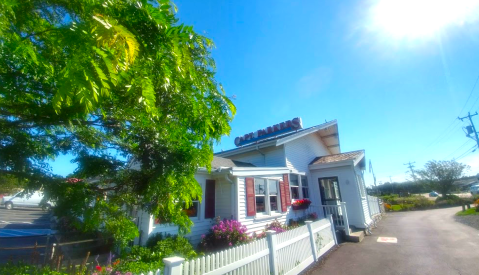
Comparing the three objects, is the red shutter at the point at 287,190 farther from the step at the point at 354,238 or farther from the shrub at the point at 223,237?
the shrub at the point at 223,237

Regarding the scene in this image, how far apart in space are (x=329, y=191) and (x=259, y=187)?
6.15 m

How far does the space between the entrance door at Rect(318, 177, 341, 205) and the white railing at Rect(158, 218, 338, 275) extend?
472 cm

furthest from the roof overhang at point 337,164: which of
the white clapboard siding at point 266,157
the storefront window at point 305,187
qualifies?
the white clapboard siding at point 266,157

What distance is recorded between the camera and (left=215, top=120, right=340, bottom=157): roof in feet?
36.1

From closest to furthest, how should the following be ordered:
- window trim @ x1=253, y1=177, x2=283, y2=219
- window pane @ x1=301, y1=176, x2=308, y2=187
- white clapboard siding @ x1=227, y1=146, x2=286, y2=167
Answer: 1. window trim @ x1=253, y1=177, x2=283, y2=219
2. white clapboard siding @ x1=227, y1=146, x2=286, y2=167
3. window pane @ x1=301, y1=176, x2=308, y2=187

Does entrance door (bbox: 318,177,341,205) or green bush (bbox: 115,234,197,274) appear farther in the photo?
entrance door (bbox: 318,177,341,205)

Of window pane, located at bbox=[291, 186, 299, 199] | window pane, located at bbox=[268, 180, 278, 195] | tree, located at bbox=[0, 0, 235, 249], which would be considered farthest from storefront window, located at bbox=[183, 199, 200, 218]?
window pane, located at bbox=[291, 186, 299, 199]

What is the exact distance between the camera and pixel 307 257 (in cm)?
614

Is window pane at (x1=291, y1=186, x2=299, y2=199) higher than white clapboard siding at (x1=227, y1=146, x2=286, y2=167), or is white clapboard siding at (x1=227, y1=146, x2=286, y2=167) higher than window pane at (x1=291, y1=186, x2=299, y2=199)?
white clapboard siding at (x1=227, y1=146, x2=286, y2=167)

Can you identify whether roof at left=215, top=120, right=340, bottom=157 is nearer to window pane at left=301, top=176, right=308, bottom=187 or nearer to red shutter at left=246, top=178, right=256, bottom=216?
window pane at left=301, top=176, right=308, bottom=187

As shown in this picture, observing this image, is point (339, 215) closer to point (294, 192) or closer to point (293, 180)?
point (294, 192)

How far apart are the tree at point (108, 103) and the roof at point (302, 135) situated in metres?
8.32

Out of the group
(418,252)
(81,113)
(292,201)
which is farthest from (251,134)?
(81,113)

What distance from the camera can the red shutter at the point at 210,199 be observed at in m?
8.18
